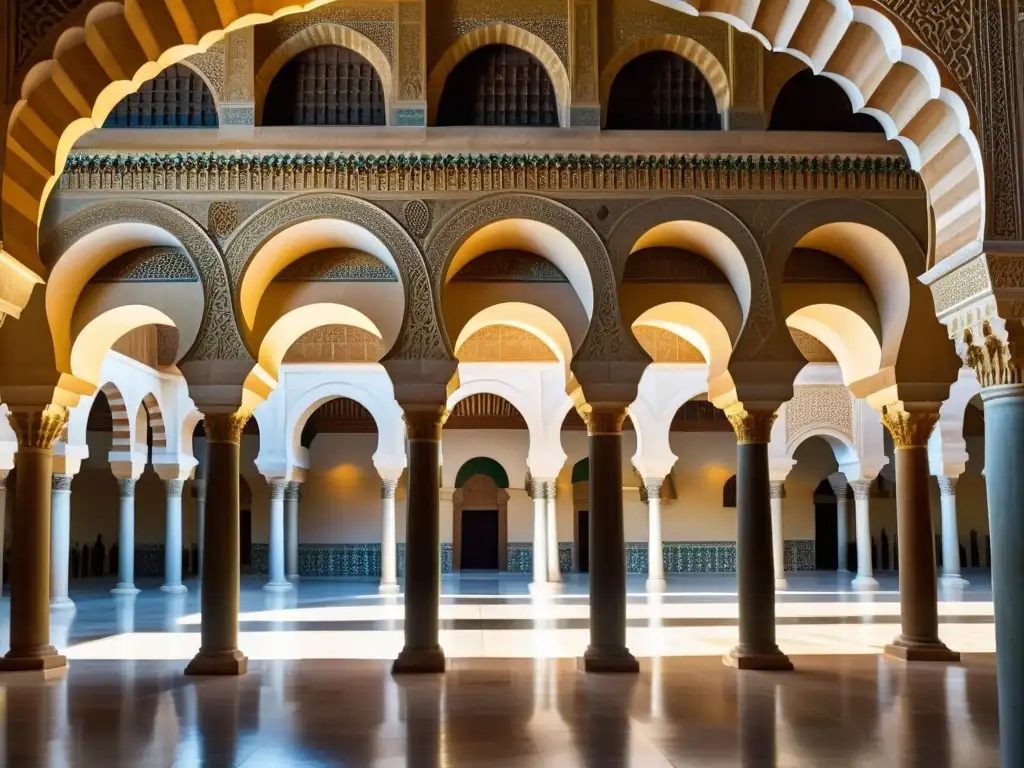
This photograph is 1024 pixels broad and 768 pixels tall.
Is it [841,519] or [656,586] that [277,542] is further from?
[841,519]

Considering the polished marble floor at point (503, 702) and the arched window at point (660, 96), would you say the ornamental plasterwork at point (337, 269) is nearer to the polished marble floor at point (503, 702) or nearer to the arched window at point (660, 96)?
the arched window at point (660, 96)

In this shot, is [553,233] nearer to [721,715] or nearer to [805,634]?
[721,715]

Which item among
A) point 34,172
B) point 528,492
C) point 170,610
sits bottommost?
→ point 170,610

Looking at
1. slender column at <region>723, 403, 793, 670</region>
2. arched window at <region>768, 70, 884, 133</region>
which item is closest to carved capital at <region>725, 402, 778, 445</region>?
slender column at <region>723, 403, 793, 670</region>

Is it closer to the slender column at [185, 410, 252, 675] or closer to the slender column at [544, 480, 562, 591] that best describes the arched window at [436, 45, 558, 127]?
the slender column at [185, 410, 252, 675]

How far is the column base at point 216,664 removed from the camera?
816 centimetres

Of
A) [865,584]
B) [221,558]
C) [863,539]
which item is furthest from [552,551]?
[221,558]

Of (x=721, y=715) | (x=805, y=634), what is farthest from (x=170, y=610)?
(x=721, y=715)

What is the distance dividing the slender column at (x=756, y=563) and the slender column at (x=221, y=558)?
403 cm

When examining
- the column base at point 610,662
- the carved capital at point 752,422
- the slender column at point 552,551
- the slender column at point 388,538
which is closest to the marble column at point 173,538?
the slender column at point 388,538

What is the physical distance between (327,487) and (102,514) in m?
4.89

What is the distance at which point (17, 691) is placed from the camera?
740cm

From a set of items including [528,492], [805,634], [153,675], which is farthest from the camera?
[528,492]

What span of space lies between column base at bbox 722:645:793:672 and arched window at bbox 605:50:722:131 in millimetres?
4304
